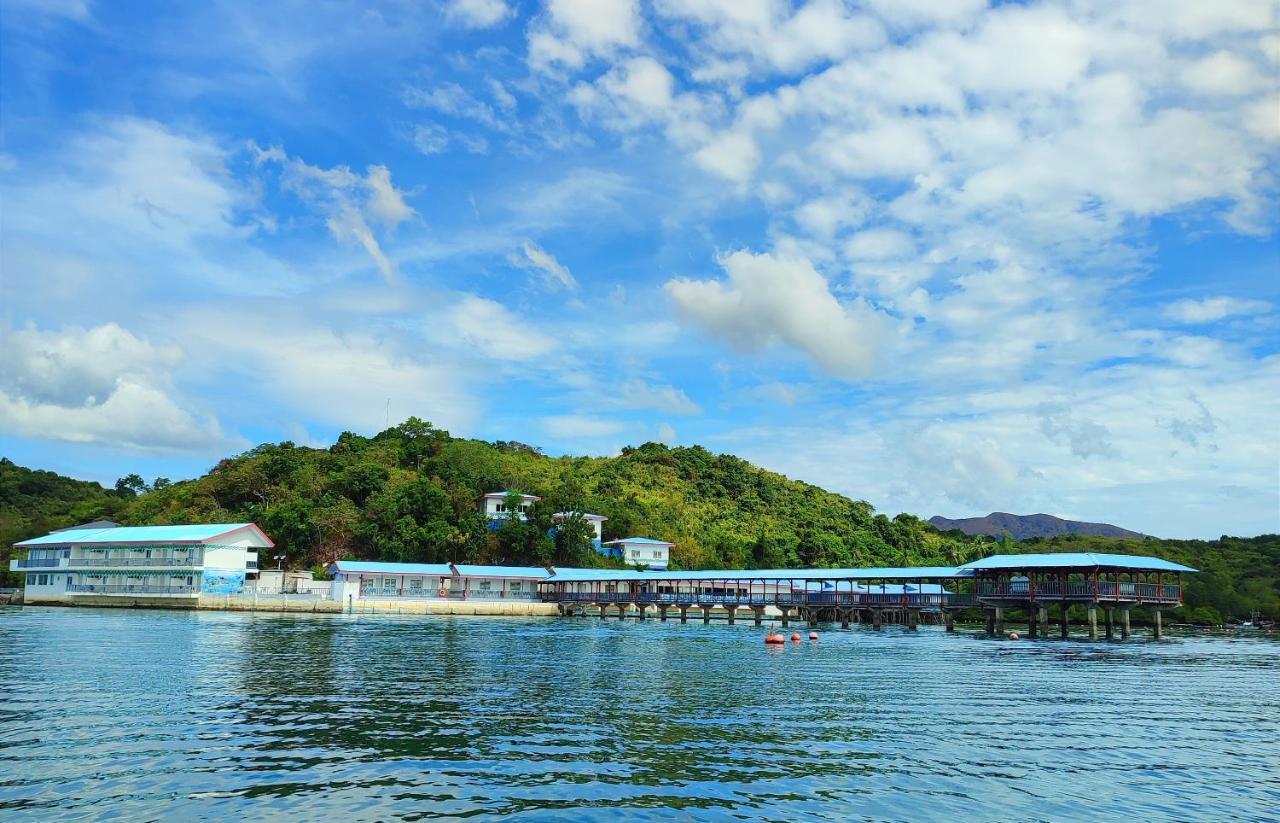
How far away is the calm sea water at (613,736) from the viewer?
46.5 ft

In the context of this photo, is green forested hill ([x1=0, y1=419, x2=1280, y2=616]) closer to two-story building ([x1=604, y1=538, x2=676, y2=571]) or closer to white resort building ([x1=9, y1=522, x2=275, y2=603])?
two-story building ([x1=604, y1=538, x2=676, y2=571])

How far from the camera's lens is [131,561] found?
76.2 metres

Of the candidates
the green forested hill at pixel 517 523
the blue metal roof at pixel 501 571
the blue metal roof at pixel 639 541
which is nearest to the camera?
the blue metal roof at pixel 501 571

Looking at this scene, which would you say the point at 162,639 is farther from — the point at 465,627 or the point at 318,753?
the point at 318,753

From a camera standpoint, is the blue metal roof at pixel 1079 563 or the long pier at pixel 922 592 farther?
the long pier at pixel 922 592

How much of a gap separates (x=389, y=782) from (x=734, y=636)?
43.6m

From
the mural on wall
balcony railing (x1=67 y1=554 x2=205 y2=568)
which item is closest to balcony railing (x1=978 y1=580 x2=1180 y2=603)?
the mural on wall

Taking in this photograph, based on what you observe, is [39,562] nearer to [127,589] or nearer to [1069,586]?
[127,589]

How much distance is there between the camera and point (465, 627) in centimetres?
5850

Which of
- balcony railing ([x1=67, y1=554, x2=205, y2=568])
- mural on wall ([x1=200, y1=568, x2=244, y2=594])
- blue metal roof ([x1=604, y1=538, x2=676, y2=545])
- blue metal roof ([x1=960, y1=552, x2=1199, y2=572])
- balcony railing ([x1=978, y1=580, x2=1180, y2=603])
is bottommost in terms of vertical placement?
mural on wall ([x1=200, y1=568, x2=244, y2=594])

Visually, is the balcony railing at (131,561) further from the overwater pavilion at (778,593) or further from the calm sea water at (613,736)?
the calm sea water at (613,736)

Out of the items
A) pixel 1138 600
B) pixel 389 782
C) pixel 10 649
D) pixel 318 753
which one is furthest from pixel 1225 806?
pixel 1138 600

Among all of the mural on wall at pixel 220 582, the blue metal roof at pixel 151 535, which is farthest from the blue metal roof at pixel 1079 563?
the blue metal roof at pixel 151 535

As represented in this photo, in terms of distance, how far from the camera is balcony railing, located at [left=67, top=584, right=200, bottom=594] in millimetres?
73312
